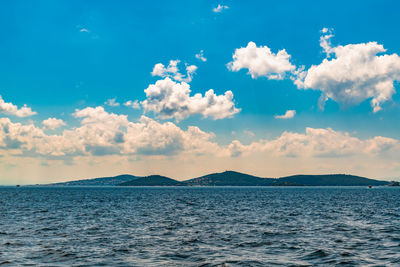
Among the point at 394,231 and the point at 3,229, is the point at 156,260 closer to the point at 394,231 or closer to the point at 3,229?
the point at 3,229

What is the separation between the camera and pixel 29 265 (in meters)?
23.6

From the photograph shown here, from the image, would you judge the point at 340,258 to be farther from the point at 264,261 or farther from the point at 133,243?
the point at 133,243

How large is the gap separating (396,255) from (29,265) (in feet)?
87.0

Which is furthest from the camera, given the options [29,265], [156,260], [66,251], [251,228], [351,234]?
[251,228]

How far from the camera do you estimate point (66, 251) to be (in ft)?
93.1

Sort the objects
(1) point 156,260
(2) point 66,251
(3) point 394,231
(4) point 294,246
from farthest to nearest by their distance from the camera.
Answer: (3) point 394,231 < (4) point 294,246 < (2) point 66,251 < (1) point 156,260

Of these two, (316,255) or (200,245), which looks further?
(200,245)

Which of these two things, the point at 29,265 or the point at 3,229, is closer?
the point at 29,265

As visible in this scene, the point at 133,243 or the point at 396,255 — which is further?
the point at 133,243

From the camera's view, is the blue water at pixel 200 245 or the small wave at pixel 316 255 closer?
the blue water at pixel 200 245

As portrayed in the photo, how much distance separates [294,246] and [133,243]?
14.3 metres

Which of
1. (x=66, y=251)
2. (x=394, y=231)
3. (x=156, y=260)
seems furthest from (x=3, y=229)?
(x=394, y=231)

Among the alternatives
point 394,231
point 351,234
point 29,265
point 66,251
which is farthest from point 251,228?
point 29,265

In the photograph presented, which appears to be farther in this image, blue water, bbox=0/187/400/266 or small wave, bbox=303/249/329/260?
small wave, bbox=303/249/329/260
